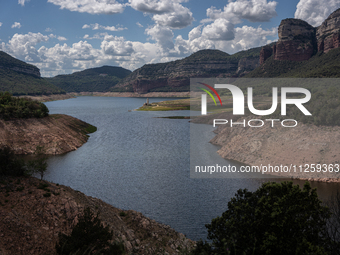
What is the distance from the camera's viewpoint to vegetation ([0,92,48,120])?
64438 millimetres

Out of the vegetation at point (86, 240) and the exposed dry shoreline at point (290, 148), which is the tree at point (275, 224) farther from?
the exposed dry shoreline at point (290, 148)

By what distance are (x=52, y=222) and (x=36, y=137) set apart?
46.3 metres

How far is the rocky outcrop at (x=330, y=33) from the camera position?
142 m

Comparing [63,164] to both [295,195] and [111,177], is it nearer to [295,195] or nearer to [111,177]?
[111,177]

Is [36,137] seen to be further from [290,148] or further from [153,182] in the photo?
[290,148]

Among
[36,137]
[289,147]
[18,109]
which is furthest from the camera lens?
[18,109]

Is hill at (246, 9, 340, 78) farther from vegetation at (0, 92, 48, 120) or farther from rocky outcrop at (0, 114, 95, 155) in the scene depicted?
vegetation at (0, 92, 48, 120)

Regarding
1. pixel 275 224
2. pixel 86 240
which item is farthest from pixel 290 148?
pixel 86 240

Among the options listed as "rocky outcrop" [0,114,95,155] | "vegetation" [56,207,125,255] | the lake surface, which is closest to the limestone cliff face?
the lake surface

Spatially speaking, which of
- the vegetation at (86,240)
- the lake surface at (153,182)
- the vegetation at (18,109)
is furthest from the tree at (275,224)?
the vegetation at (18,109)

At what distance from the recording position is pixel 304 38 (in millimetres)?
170625

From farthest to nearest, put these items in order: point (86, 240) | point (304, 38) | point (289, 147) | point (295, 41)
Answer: point (304, 38) < point (295, 41) < point (289, 147) < point (86, 240)

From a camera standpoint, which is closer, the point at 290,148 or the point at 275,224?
the point at 275,224

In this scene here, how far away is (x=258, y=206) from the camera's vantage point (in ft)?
68.2
